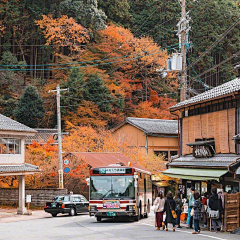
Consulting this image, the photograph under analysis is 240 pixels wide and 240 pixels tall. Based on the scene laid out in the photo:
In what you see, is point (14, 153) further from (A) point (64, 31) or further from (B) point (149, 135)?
(A) point (64, 31)

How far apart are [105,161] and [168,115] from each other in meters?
22.1

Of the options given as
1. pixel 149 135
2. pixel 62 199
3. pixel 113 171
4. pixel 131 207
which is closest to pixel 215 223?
pixel 131 207

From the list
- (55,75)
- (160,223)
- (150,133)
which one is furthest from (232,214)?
(55,75)

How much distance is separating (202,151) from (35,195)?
16424 mm

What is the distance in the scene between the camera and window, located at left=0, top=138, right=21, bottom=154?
1257 inches

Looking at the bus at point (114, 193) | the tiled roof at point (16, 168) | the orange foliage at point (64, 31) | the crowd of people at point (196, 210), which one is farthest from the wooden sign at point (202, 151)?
the orange foliage at point (64, 31)

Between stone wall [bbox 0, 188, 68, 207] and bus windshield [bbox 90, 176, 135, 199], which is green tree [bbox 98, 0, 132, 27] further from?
bus windshield [bbox 90, 176, 135, 199]

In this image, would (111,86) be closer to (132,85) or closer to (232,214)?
(132,85)

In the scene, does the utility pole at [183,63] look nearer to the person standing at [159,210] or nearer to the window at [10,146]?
the person standing at [159,210]

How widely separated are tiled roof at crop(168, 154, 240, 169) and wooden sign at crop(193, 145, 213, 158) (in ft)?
0.75

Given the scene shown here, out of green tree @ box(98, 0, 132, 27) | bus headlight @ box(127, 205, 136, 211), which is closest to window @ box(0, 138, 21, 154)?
bus headlight @ box(127, 205, 136, 211)

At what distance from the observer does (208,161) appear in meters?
23.5

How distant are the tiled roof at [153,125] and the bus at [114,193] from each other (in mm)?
27170

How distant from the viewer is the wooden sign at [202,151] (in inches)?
951
